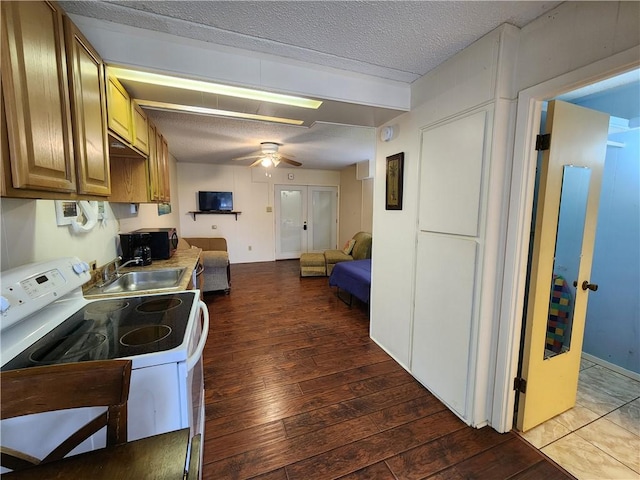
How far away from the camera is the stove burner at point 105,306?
145 centimetres

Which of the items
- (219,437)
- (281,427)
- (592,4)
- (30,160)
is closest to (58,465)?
(30,160)

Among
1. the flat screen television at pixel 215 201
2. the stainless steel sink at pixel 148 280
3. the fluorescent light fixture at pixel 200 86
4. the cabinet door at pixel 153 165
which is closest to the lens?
the fluorescent light fixture at pixel 200 86

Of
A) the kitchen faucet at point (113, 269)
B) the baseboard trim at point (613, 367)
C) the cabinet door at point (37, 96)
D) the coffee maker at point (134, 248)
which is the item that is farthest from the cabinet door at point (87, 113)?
the baseboard trim at point (613, 367)

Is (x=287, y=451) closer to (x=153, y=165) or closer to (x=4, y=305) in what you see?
(x=4, y=305)

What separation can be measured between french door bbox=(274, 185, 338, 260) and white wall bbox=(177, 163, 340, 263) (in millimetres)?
170

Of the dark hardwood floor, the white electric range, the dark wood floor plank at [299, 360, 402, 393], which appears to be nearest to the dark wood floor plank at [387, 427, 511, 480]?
the dark hardwood floor

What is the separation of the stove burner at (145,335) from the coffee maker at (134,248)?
160 centimetres

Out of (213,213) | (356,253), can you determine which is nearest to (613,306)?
(356,253)

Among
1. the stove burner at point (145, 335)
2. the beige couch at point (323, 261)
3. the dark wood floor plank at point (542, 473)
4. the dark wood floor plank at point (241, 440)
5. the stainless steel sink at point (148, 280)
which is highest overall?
the stove burner at point (145, 335)

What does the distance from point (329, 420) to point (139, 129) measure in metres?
2.59

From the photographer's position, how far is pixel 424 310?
214 cm

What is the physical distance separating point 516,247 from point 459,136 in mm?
784

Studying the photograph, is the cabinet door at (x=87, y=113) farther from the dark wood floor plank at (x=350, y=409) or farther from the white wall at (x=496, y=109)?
the white wall at (x=496, y=109)

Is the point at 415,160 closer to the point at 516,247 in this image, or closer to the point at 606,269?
the point at 516,247
